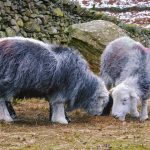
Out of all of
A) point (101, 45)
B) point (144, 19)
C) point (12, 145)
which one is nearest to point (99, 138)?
point (12, 145)

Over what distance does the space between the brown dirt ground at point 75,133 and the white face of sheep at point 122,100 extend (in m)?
0.14

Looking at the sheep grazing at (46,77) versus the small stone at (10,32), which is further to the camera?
the small stone at (10,32)

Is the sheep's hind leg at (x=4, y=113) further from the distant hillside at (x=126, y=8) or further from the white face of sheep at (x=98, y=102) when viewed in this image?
the distant hillside at (x=126, y=8)

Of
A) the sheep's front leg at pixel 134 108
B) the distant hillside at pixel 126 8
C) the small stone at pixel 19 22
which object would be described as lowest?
the distant hillside at pixel 126 8

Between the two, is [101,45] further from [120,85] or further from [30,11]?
[120,85]

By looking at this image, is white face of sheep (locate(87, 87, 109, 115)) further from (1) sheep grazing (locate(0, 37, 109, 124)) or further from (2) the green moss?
(2) the green moss

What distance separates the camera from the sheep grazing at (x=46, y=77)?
30.9 feet

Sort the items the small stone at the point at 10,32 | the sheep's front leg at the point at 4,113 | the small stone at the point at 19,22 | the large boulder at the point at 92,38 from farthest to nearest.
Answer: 1. the large boulder at the point at 92,38
2. the small stone at the point at 19,22
3. the small stone at the point at 10,32
4. the sheep's front leg at the point at 4,113

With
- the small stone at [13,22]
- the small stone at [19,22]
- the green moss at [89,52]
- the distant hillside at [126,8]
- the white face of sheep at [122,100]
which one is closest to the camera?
the white face of sheep at [122,100]

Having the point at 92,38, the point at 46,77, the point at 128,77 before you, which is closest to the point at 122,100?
the point at 128,77

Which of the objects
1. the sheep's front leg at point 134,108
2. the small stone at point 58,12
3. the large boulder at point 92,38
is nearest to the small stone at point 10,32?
the large boulder at point 92,38

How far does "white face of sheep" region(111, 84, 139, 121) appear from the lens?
10.1 metres

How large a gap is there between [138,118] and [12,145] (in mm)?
3622

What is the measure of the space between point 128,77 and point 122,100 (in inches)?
23.4
